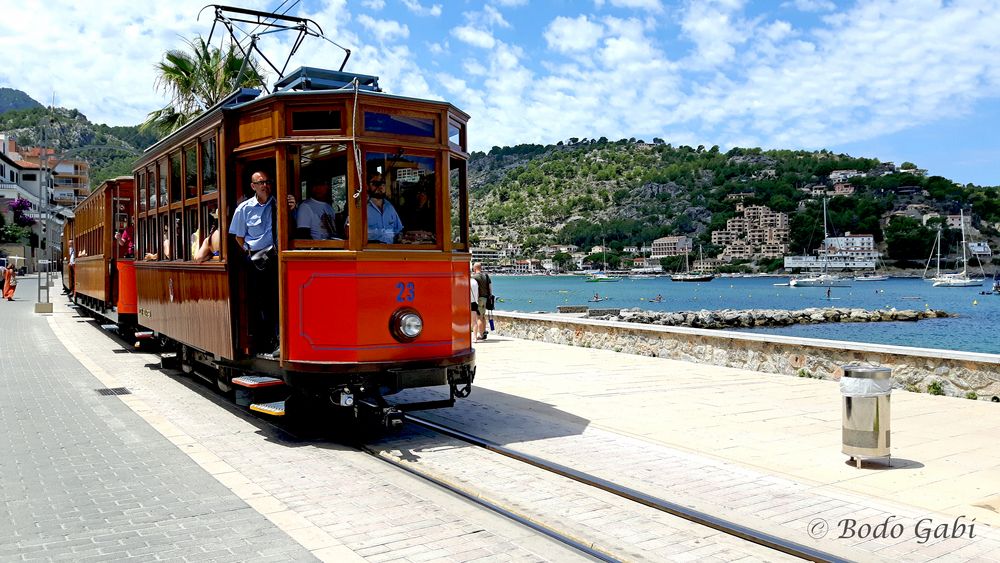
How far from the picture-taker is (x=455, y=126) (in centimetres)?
879

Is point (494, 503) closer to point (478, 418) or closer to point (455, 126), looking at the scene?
point (478, 418)

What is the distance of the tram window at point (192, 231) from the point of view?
9.68 meters

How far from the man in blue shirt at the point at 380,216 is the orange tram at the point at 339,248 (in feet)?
0.05

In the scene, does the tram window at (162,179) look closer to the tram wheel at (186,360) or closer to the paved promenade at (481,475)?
the tram wheel at (186,360)

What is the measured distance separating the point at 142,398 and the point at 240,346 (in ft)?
10.3

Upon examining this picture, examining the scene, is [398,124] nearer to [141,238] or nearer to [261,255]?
[261,255]

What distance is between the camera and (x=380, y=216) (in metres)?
8.20

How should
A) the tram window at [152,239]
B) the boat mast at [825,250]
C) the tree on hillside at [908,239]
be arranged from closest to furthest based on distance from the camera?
the tram window at [152,239] → the boat mast at [825,250] → the tree on hillside at [908,239]

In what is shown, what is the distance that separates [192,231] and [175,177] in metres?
1.18

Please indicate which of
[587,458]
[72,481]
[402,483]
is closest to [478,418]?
[587,458]

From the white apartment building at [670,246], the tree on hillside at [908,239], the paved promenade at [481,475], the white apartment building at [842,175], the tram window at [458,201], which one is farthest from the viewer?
the white apartment building at [842,175]

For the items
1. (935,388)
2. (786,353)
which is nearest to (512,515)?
(935,388)

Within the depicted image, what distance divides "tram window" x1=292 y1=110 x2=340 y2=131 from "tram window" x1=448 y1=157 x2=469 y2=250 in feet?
4.24

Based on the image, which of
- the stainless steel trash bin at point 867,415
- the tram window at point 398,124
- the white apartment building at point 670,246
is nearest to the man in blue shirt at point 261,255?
the tram window at point 398,124
